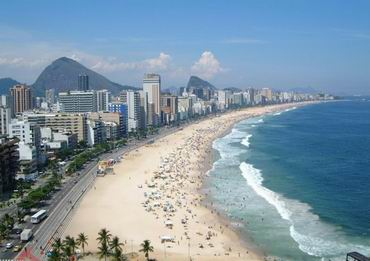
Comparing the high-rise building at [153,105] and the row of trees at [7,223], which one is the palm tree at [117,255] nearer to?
the row of trees at [7,223]

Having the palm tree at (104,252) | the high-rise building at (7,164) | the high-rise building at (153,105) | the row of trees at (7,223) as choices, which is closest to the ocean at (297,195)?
the palm tree at (104,252)

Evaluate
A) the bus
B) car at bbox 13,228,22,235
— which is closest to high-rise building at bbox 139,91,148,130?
the bus

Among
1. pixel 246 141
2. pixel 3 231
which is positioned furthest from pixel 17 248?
pixel 246 141

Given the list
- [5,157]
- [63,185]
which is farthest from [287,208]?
[5,157]

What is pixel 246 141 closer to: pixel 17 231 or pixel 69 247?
pixel 17 231

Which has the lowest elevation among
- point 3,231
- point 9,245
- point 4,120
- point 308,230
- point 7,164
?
point 308,230

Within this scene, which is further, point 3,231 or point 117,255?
point 3,231

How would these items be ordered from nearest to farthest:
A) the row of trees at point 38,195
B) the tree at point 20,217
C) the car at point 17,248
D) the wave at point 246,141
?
the car at point 17,248 → the tree at point 20,217 → the row of trees at point 38,195 → the wave at point 246,141
